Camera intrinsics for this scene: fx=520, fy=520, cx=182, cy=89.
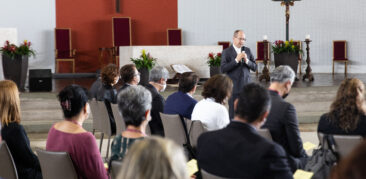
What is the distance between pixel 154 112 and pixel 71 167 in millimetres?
1886

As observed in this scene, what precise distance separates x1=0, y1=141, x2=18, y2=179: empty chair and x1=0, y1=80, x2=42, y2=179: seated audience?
0.22 meters

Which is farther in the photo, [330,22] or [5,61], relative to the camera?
[330,22]

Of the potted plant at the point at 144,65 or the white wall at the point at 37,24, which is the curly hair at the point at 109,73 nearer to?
the potted plant at the point at 144,65

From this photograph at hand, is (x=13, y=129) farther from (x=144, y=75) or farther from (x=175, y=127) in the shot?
(x=144, y=75)

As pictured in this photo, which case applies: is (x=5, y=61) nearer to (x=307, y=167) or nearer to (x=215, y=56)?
(x=215, y=56)

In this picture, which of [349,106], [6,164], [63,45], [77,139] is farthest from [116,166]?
[63,45]

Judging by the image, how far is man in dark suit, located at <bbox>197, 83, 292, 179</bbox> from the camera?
2164 mm

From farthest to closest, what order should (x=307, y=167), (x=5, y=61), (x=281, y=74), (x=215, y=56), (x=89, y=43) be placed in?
(x=89, y=43)
(x=215, y=56)
(x=5, y=61)
(x=281, y=74)
(x=307, y=167)

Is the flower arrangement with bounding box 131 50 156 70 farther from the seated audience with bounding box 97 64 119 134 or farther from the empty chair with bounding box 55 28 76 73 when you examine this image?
the seated audience with bounding box 97 64 119 134

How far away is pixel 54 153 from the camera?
261cm

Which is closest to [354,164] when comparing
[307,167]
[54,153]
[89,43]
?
[54,153]

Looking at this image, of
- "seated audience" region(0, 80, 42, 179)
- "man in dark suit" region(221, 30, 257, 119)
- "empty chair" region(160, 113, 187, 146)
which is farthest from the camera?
"man in dark suit" region(221, 30, 257, 119)

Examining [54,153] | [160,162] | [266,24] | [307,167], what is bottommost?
[307,167]

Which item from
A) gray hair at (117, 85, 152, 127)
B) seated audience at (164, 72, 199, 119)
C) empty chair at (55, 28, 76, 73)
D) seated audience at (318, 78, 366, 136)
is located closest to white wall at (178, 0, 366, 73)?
empty chair at (55, 28, 76, 73)
